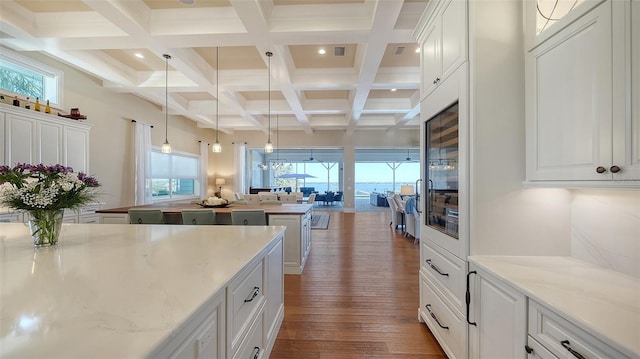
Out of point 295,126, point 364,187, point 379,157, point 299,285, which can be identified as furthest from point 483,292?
point 364,187

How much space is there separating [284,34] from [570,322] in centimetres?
338

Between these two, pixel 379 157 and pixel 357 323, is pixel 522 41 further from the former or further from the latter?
pixel 379 157

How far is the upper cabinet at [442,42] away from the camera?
5.23 feet

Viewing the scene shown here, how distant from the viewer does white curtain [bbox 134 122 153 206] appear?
18.6 ft

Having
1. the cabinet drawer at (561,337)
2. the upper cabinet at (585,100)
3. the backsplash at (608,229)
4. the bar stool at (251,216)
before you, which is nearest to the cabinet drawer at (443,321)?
the cabinet drawer at (561,337)

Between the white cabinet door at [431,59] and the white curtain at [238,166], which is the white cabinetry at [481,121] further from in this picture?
the white curtain at [238,166]

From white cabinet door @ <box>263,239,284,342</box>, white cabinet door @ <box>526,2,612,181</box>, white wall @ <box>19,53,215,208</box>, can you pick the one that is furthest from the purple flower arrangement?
white wall @ <box>19,53,215,208</box>

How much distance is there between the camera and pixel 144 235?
5.99ft

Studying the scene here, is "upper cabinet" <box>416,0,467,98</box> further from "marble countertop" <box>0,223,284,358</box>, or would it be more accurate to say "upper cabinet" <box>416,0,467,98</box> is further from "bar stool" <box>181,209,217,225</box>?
"bar stool" <box>181,209,217,225</box>

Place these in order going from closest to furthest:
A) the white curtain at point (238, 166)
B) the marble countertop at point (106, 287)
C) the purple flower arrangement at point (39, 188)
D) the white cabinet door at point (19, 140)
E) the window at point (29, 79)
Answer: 1. the marble countertop at point (106, 287)
2. the purple flower arrangement at point (39, 188)
3. the white cabinet door at point (19, 140)
4. the window at point (29, 79)
5. the white curtain at point (238, 166)

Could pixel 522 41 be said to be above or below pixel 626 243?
above

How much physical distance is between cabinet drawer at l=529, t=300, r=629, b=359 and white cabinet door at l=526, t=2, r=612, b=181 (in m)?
0.63

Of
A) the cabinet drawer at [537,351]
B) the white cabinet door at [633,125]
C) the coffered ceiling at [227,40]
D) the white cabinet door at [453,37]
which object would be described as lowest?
the cabinet drawer at [537,351]

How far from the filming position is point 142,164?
19.0 ft
